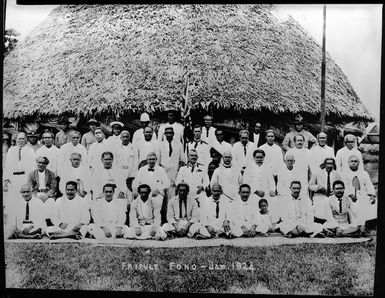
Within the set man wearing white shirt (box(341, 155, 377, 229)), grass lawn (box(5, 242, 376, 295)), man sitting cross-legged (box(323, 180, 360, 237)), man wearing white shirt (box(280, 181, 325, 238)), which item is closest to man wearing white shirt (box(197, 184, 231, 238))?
grass lawn (box(5, 242, 376, 295))

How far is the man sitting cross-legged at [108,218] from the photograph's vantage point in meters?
4.87

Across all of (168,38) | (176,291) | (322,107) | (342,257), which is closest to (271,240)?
(342,257)

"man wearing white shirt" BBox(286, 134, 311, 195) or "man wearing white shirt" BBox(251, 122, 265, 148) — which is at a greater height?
"man wearing white shirt" BBox(251, 122, 265, 148)

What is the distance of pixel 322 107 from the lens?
Result: 191 inches

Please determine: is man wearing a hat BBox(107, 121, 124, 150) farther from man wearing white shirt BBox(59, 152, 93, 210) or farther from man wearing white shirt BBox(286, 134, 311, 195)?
man wearing white shirt BBox(286, 134, 311, 195)

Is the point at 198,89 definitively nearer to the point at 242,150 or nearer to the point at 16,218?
the point at 242,150

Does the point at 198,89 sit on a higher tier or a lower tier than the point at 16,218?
higher

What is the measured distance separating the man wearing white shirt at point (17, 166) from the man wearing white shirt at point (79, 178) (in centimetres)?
33

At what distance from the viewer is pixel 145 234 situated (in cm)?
487

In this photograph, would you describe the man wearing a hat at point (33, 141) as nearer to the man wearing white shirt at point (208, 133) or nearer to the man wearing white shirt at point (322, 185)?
the man wearing white shirt at point (208, 133)

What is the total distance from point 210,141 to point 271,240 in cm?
103

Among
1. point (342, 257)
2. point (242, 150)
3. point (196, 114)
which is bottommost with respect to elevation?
point (342, 257)

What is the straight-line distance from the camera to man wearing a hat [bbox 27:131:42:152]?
489cm

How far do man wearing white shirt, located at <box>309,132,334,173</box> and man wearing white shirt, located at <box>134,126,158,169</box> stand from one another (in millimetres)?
1392
